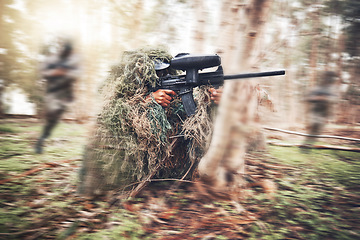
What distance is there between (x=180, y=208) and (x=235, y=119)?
1252mm

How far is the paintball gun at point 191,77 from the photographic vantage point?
2621mm

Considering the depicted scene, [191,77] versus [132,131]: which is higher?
[191,77]

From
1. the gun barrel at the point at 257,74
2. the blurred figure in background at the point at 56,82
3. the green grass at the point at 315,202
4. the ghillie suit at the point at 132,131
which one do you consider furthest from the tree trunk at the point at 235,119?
the blurred figure in background at the point at 56,82

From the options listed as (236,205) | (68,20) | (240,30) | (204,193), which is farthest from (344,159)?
(68,20)

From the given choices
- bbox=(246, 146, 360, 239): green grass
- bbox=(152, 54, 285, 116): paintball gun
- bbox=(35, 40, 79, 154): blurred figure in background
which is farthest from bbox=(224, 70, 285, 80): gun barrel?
bbox=(35, 40, 79, 154): blurred figure in background

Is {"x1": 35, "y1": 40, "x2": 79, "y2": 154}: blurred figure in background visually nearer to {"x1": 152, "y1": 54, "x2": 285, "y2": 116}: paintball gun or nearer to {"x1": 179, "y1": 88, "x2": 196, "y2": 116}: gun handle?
{"x1": 152, "y1": 54, "x2": 285, "y2": 116}: paintball gun

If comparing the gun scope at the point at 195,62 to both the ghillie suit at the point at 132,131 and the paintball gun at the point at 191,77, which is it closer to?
the paintball gun at the point at 191,77

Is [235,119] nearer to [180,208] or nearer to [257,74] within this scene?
[257,74]

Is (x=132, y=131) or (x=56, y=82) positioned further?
(x=56, y=82)

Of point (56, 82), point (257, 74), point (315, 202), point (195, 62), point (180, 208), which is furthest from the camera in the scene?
point (56, 82)

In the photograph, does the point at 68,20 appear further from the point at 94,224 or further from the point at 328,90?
the point at 328,90

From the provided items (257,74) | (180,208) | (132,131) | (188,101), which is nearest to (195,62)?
(188,101)

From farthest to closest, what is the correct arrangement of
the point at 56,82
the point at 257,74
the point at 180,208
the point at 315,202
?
the point at 56,82 < the point at 315,202 < the point at 180,208 < the point at 257,74

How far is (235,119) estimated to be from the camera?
2.70 metres
